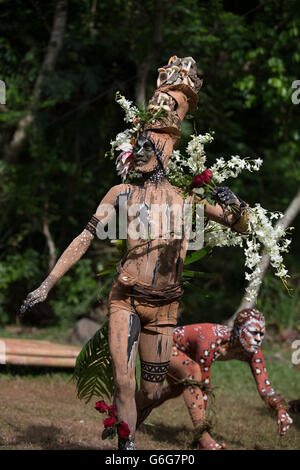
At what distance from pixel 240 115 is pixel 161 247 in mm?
8428

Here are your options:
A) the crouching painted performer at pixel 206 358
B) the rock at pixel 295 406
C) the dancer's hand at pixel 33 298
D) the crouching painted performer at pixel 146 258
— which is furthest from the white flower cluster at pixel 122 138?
the rock at pixel 295 406

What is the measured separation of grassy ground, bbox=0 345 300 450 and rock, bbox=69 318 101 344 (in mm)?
1702

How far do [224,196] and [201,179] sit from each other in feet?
0.53

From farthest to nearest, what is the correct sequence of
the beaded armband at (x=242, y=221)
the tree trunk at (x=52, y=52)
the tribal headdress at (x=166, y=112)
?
1. the tree trunk at (x=52, y=52)
2. the tribal headdress at (x=166, y=112)
3. the beaded armband at (x=242, y=221)

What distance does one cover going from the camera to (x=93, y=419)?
5.48 metres

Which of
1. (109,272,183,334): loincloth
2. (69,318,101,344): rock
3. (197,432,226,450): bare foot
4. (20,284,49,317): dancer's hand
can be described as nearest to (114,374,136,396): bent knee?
(109,272,183,334): loincloth

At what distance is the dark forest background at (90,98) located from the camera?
896 cm

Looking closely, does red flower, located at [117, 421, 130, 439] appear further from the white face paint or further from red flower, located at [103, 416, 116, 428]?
the white face paint

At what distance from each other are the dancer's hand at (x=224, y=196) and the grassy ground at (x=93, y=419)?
6.37ft

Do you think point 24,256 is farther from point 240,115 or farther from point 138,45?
→ point 240,115

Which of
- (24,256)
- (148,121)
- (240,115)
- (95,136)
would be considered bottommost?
(24,256)

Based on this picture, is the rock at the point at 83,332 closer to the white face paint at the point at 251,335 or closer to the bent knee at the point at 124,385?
the white face paint at the point at 251,335
